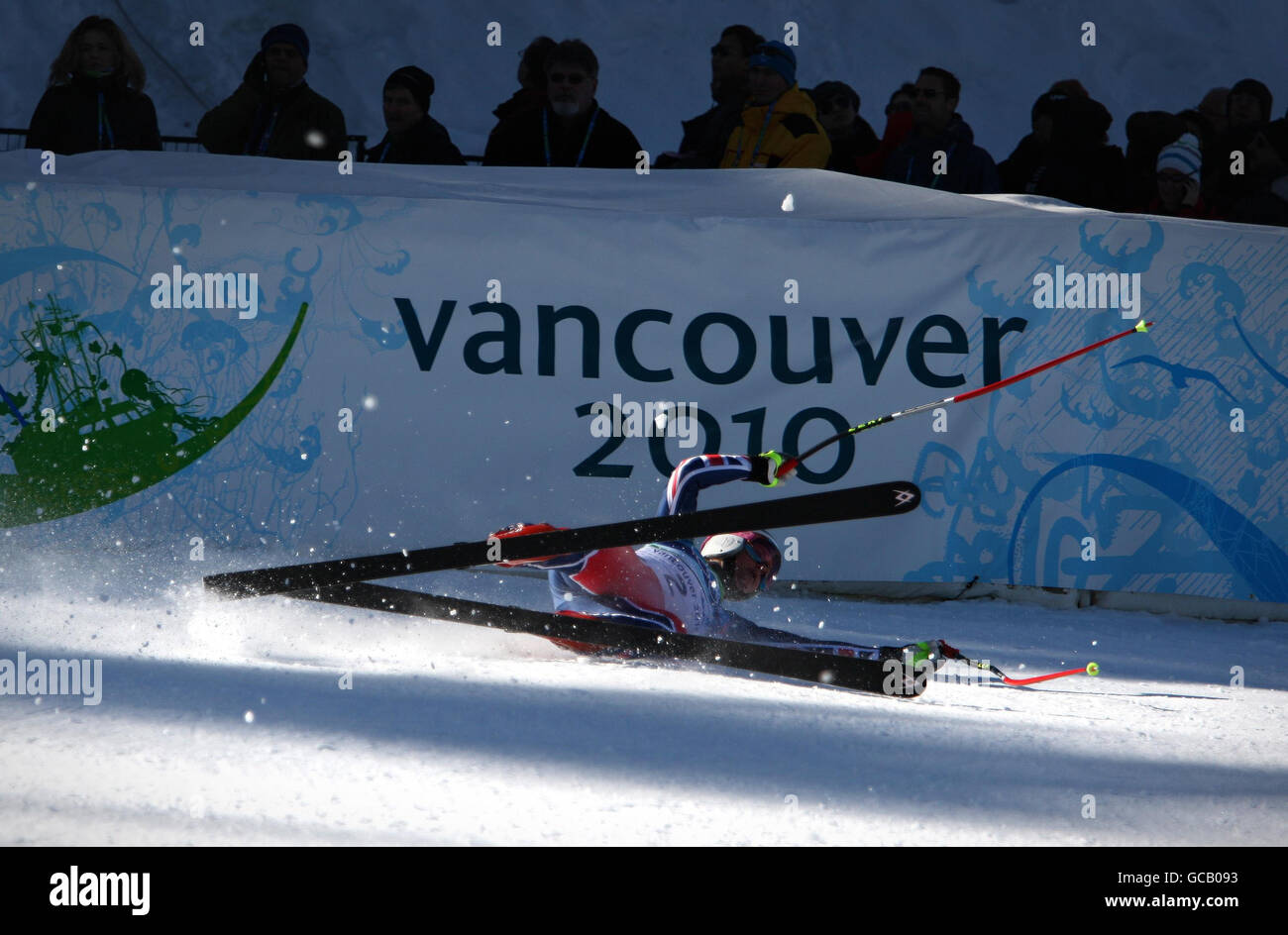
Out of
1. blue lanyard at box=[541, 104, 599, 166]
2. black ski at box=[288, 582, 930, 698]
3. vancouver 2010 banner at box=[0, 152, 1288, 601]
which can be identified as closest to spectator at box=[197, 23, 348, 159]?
vancouver 2010 banner at box=[0, 152, 1288, 601]

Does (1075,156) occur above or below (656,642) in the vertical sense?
above

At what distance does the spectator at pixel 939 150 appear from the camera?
6.19 m

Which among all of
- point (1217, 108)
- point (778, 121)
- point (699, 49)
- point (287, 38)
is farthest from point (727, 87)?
point (699, 49)

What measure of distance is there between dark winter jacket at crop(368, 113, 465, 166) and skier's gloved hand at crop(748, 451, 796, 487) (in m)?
3.23

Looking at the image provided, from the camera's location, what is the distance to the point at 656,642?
3.45 m

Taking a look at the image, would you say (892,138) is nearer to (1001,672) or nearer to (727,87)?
(727,87)

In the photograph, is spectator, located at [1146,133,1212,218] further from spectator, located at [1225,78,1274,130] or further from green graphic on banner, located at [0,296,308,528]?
green graphic on banner, located at [0,296,308,528]

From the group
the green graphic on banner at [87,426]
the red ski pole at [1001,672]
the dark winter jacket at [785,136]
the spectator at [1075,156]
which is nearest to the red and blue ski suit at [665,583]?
the red ski pole at [1001,672]

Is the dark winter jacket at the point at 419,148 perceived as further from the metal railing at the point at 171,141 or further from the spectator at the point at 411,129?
the metal railing at the point at 171,141

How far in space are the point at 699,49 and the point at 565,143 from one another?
1014 cm

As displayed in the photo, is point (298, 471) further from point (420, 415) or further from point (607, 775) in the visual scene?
point (607, 775)

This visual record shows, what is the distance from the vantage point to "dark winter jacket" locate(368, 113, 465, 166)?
6102 millimetres

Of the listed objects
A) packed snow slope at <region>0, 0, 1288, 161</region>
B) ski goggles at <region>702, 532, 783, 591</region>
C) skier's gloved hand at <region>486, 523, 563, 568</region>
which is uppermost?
packed snow slope at <region>0, 0, 1288, 161</region>

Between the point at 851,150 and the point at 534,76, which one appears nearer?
the point at 534,76
